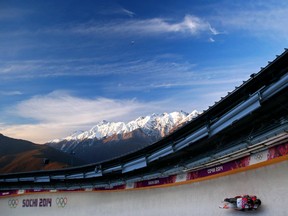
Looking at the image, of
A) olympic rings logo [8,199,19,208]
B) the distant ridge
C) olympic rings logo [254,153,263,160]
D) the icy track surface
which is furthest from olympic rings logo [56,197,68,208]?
the distant ridge

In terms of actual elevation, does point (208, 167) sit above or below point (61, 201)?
above

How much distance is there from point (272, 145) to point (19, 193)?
107 ft

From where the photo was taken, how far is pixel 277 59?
34.7ft

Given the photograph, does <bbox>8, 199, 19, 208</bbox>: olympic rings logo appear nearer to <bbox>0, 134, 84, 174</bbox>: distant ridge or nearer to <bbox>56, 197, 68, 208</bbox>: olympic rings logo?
<bbox>56, 197, 68, 208</bbox>: olympic rings logo

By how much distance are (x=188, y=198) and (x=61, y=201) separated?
17955 millimetres

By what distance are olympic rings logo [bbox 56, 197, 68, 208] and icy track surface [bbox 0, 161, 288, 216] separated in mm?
242

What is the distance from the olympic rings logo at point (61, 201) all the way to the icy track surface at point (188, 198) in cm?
24

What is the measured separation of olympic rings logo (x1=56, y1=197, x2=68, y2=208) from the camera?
31.5 m

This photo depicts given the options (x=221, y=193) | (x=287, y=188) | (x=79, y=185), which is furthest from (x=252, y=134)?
(x=79, y=185)

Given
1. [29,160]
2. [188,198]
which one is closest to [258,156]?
[188,198]

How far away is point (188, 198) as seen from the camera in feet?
62.6

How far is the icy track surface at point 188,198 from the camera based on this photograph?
1330 centimetres

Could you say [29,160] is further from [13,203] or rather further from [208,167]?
[208,167]

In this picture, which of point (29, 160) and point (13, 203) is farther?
point (29, 160)
